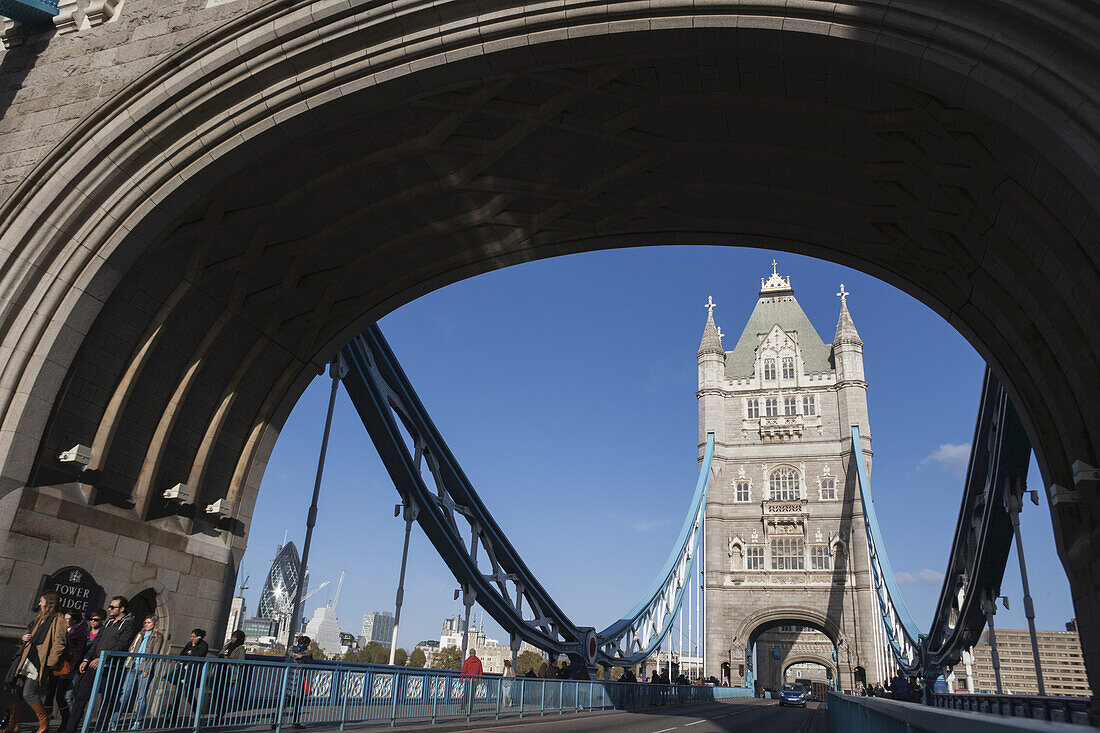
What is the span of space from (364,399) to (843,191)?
12678 mm

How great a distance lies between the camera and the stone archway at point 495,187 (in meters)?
7.98

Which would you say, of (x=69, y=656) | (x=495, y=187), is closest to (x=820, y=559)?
(x=495, y=187)

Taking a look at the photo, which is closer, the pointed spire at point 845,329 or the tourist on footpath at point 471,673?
the tourist on footpath at point 471,673

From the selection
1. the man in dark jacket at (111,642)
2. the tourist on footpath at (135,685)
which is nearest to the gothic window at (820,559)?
the man in dark jacket at (111,642)

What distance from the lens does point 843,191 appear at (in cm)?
1094

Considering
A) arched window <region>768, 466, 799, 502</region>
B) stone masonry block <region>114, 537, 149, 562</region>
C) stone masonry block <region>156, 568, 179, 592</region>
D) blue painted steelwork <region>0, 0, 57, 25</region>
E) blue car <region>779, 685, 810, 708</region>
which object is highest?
arched window <region>768, 466, 799, 502</region>

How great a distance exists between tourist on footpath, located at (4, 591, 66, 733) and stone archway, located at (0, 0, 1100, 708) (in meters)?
2.16

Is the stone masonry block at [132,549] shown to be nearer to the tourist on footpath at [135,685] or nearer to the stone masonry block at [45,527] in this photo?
the stone masonry block at [45,527]

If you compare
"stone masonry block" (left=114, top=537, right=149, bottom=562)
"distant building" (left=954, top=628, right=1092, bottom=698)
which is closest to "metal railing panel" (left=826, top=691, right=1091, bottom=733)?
"stone masonry block" (left=114, top=537, right=149, bottom=562)

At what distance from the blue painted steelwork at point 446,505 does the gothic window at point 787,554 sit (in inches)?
806

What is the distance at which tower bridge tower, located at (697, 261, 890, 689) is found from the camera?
51562 millimetres

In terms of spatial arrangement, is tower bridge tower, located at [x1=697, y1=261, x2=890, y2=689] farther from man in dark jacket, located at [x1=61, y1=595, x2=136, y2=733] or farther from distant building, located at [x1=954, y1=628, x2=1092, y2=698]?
distant building, located at [x1=954, y1=628, x2=1092, y2=698]

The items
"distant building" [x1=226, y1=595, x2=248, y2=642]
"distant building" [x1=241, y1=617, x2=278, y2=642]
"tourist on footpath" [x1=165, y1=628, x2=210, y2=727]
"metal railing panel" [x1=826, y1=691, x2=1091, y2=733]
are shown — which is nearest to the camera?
"metal railing panel" [x1=826, y1=691, x2=1091, y2=733]

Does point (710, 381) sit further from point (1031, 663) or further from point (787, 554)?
point (1031, 663)
